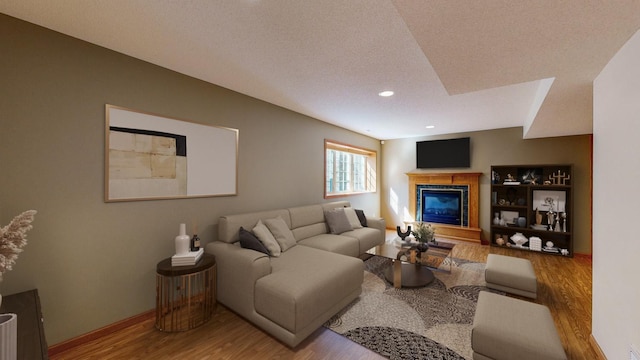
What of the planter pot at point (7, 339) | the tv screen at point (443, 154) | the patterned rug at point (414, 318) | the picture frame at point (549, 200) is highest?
the tv screen at point (443, 154)

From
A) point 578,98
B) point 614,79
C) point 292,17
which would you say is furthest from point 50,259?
point 578,98

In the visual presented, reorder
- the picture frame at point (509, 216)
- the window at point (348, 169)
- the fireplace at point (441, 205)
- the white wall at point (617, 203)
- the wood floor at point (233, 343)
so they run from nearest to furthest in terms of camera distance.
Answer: the white wall at point (617, 203)
the wood floor at point (233, 343)
the picture frame at point (509, 216)
the window at point (348, 169)
the fireplace at point (441, 205)

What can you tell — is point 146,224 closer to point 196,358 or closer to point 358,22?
point 196,358

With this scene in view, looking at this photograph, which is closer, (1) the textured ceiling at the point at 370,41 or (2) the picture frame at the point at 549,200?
(1) the textured ceiling at the point at 370,41

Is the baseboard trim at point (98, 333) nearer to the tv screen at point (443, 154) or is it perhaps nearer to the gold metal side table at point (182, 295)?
the gold metal side table at point (182, 295)

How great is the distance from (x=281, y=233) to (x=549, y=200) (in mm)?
4980

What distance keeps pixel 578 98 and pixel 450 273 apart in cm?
241

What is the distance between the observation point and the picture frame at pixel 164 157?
2119 mm

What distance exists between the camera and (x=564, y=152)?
4344 millimetres

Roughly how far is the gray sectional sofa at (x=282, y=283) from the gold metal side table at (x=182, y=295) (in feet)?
0.39

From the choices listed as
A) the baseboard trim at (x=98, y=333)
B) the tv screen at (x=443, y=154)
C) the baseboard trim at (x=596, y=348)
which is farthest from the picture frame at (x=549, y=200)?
the baseboard trim at (x=98, y=333)

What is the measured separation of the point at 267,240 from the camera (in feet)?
8.83

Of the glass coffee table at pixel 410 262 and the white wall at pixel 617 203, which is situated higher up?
the white wall at pixel 617 203

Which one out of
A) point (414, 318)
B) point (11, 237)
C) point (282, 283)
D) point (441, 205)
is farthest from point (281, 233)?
point (441, 205)
